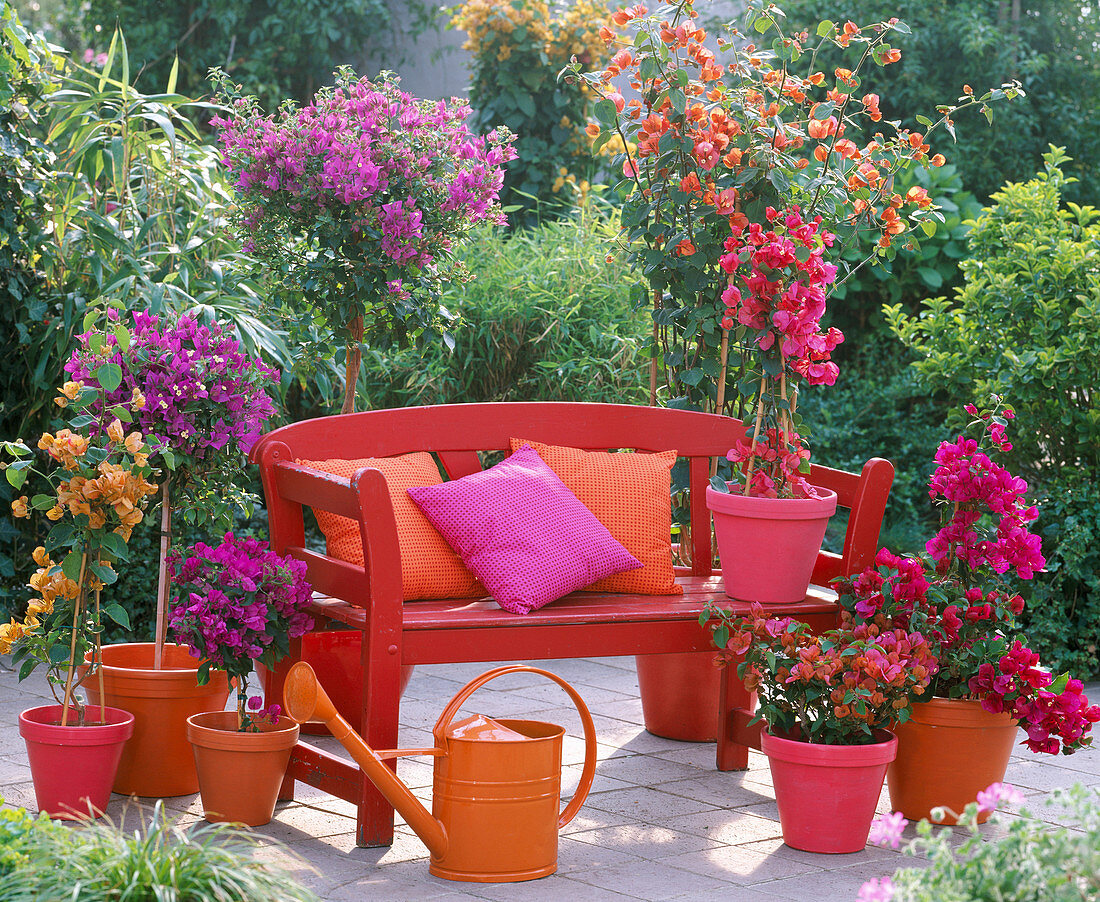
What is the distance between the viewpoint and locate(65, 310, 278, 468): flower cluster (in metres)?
2.99

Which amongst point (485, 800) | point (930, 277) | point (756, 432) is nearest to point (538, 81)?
point (930, 277)

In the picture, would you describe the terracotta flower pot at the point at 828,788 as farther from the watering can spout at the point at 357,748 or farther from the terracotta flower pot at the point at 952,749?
the watering can spout at the point at 357,748

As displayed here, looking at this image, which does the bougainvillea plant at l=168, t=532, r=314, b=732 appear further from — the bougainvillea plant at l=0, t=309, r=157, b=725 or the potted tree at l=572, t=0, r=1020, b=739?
the potted tree at l=572, t=0, r=1020, b=739

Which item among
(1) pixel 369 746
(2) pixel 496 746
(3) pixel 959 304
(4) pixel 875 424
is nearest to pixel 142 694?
(1) pixel 369 746

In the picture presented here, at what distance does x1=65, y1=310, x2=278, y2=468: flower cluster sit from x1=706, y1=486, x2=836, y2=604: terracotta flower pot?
44.1 inches

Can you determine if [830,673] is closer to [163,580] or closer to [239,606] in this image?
[239,606]

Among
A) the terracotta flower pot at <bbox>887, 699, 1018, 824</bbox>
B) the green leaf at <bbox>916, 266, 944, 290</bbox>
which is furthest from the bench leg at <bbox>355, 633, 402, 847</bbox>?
the green leaf at <bbox>916, 266, 944, 290</bbox>

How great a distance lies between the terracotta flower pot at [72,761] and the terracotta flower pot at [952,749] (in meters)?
1.76

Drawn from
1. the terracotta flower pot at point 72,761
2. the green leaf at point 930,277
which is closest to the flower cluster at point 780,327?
the terracotta flower pot at point 72,761

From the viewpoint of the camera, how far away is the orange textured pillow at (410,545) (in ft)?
10.7

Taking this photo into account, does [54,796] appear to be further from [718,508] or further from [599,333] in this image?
[599,333]

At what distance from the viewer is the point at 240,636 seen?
9.51ft

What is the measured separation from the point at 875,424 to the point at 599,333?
72.0 inches

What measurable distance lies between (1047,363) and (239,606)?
292 centimetres
